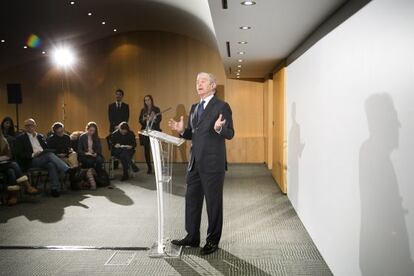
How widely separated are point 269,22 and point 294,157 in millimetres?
2277

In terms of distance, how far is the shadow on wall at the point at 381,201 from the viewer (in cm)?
220

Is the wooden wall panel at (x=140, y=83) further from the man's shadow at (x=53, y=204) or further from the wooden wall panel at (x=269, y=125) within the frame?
the man's shadow at (x=53, y=204)

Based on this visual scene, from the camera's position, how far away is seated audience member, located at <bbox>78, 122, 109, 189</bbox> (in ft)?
26.1

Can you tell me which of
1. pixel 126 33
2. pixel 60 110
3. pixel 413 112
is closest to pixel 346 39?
pixel 413 112

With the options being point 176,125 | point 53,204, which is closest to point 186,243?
point 176,125

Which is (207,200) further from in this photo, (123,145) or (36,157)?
(123,145)

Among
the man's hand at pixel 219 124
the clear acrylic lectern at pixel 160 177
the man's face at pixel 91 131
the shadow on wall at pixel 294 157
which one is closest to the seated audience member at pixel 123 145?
the man's face at pixel 91 131

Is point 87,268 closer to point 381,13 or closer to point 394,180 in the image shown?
point 394,180

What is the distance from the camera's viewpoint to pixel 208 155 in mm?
4027

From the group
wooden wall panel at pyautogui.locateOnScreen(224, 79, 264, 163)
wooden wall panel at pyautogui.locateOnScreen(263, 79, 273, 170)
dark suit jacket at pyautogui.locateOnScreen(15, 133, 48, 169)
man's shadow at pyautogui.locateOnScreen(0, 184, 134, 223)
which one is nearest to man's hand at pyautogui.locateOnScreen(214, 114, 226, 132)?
man's shadow at pyautogui.locateOnScreen(0, 184, 134, 223)

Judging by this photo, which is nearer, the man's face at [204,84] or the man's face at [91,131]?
the man's face at [204,84]

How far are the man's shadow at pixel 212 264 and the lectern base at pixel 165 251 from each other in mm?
75

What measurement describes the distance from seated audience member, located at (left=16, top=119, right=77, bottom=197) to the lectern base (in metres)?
3.46

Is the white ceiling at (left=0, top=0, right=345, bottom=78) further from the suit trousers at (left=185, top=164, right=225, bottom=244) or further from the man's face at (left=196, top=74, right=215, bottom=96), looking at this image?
the suit trousers at (left=185, top=164, right=225, bottom=244)
